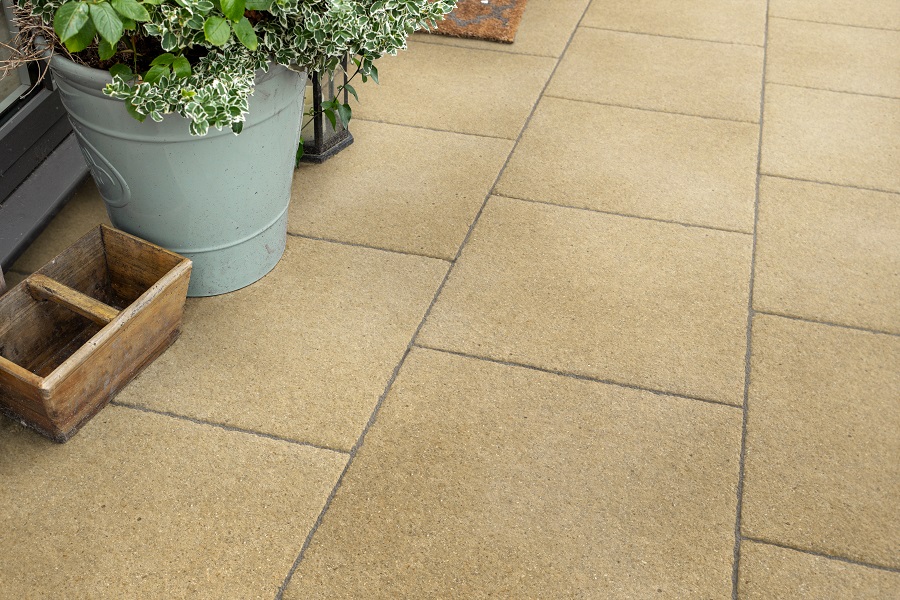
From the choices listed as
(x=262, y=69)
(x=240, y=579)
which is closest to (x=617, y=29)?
(x=262, y=69)

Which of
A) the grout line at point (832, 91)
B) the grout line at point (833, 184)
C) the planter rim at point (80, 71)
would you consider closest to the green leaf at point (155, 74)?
the planter rim at point (80, 71)

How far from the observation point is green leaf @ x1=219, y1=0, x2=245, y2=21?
164 cm

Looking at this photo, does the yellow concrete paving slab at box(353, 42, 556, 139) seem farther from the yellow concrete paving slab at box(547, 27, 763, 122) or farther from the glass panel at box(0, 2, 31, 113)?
the glass panel at box(0, 2, 31, 113)

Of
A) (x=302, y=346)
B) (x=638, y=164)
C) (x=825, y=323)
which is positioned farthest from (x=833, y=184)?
(x=302, y=346)

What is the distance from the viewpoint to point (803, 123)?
3.34m

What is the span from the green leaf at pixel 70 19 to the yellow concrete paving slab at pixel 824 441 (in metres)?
1.65

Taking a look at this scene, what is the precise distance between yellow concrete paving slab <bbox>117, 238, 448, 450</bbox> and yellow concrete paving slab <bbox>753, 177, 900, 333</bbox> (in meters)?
1.01

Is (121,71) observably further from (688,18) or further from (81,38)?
(688,18)

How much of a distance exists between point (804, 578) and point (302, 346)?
4.15ft

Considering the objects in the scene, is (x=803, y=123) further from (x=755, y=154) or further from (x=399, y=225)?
(x=399, y=225)

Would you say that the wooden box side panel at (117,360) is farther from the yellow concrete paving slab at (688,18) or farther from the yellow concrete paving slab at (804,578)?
the yellow concrete paving slab at (688,18)

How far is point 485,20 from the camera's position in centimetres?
389

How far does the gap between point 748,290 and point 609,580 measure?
3.65 feet

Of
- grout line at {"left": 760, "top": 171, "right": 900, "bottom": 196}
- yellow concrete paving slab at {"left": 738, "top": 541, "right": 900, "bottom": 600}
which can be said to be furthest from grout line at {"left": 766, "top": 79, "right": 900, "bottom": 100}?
yellow concrete paving slab at {"left": 738, "top": 541, "right": 900, "bottom": 600}
